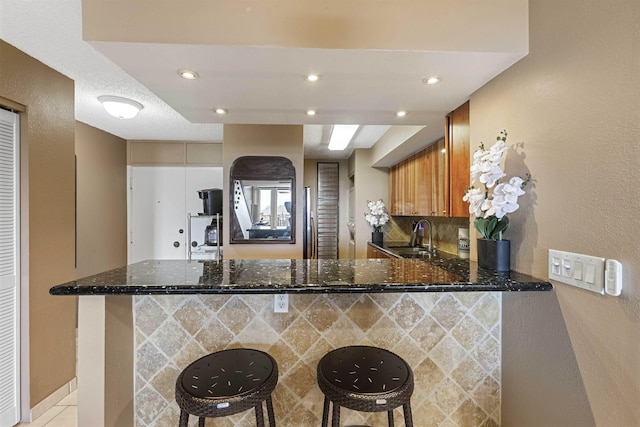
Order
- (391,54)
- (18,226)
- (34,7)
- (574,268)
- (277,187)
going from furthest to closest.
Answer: (277,187) < (18,226) < (34,7) < (391,54) < (574,268)

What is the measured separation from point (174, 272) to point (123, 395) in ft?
1.94

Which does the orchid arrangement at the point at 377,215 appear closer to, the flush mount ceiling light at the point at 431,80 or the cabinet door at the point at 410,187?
the cabinet door at the point at 410,187

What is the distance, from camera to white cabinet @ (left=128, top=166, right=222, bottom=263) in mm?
4219

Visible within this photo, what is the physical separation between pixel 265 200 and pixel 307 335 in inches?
76.9

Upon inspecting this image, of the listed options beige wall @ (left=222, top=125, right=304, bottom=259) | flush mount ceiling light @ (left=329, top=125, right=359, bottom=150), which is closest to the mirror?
beige wall @ (left=222, top=125, right=304, bottom=259)

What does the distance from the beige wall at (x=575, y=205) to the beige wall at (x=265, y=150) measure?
81.0 inches

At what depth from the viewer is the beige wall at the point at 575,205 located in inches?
35.3

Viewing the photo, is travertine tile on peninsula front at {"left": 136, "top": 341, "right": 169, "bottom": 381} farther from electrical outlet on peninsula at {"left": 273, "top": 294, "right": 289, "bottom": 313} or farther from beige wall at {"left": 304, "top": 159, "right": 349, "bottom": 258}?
beige wall at {"left": 304, "top": 159, "right": 349, "bottom": 258}

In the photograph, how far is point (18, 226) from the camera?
193 centimetres

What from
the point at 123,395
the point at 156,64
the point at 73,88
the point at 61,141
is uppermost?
Result: the point at 73,88

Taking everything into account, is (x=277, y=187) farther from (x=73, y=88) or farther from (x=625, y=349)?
(x=625, y=349)

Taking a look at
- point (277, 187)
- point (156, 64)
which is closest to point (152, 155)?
point (277, 187)

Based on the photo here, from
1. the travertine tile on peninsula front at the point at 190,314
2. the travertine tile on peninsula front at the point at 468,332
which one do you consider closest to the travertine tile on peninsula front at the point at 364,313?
the travertine tile on peninsula front at the point at 468,332

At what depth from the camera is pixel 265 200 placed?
3.15 meters
